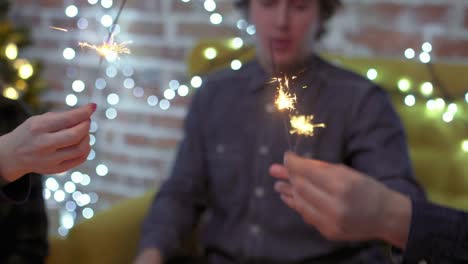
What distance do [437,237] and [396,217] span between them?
5cm

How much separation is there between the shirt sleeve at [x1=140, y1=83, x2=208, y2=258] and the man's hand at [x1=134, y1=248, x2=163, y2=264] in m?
0.05

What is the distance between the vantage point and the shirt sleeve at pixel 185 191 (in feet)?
3.47

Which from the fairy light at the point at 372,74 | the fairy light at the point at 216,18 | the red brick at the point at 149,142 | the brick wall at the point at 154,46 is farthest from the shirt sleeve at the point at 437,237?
the red brick at the point at 149,142

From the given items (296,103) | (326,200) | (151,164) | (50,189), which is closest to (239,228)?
(326,200)

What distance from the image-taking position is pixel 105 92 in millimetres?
1655

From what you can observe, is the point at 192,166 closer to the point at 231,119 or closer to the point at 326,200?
the point at 231,119

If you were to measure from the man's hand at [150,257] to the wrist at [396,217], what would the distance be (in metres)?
0.47

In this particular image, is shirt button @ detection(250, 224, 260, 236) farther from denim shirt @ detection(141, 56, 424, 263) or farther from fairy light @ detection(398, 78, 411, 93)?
fairy light @ detection(398, 78, 411, 93)

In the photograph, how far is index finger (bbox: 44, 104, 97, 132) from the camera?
1.54ft

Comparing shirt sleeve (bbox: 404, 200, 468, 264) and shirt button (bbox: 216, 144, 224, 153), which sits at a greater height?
shirt button (bbox: 216, 144, 224, 153)

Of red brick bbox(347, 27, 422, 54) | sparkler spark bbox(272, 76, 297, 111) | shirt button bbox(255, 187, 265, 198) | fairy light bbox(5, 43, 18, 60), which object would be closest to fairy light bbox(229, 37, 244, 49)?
red brick bbox(347, 27, 422, 54)

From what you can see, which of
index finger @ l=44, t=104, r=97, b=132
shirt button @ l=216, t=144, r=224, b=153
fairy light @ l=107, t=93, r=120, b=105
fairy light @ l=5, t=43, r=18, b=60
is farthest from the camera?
fairy light @ l=107, t=93, r=120, b=105

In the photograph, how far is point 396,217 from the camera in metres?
0.66

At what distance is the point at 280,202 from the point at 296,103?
1.49ft
